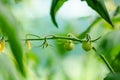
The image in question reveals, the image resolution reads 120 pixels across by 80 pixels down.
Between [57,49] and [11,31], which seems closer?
[11,31]

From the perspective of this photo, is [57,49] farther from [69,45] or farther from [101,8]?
[101,8]

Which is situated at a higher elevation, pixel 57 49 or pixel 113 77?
pixel 57 49

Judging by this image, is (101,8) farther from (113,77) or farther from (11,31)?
(113,77)

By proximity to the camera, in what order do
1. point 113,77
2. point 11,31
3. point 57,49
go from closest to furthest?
point 11,31 → point 113,77 → point 57,49

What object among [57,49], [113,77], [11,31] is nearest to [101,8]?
[11,31]

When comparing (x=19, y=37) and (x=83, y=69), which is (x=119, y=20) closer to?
(x=19, y=37)

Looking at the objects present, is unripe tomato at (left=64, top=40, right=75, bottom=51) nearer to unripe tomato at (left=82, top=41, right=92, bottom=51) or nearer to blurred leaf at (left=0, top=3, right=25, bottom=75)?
unripe tomato at (left=82, top=41, right=92, bottom=51)

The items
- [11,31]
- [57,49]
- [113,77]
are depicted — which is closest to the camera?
[11,31]

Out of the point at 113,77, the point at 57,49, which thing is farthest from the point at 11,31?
the point at 57,49

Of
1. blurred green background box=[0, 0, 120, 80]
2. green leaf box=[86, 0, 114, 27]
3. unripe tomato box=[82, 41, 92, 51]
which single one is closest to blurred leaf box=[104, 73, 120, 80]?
unripe tomato box=[82, 41, 92, 51]
